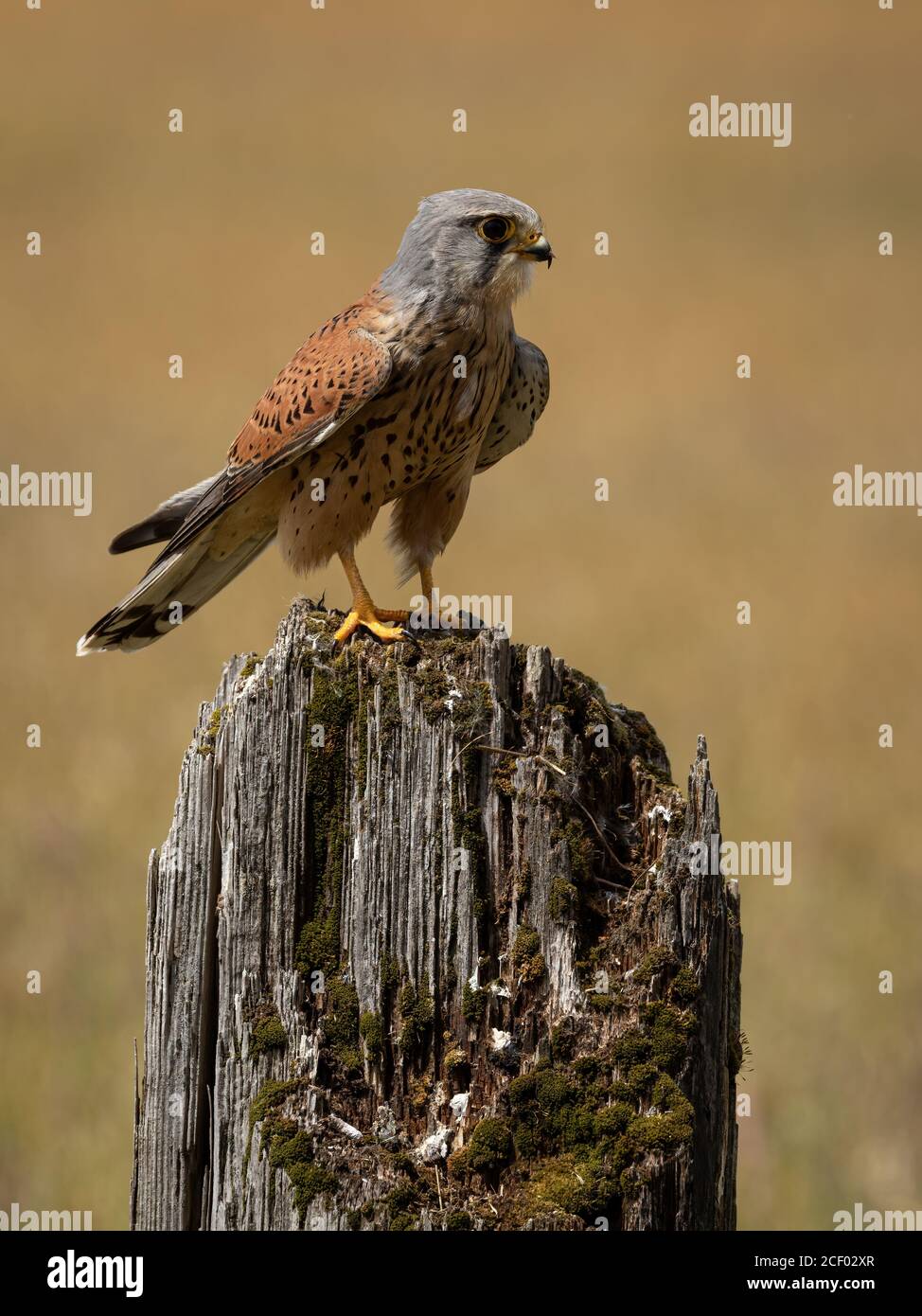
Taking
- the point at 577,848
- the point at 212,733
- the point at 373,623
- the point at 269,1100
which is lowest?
the point at 269,1100

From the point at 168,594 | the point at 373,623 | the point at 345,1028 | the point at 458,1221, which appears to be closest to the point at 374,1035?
the point at 345,1028

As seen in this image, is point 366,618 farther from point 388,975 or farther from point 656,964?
point 656,964

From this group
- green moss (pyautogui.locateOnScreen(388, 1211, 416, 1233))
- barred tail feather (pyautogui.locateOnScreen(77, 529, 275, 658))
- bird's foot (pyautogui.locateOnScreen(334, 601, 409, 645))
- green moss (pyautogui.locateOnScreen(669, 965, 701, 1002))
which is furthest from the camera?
barred tail feather (pyautogui.locateOnScreen(77, 529, 275, 658))

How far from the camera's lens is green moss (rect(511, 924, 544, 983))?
11.1 feet

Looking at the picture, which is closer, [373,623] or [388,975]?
[388,975]

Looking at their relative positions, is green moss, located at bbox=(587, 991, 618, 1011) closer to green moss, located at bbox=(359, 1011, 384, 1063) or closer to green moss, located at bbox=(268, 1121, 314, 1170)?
green moss, located at bbox=(359, 1011, 384, 1063)

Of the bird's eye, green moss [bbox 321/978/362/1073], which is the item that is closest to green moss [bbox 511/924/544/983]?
green moss [bbox 321/978/362/1073]

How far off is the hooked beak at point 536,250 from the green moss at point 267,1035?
2682 millimetres

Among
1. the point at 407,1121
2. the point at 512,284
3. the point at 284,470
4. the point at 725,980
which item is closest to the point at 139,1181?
the point at 407,1121

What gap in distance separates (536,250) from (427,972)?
2.58 m

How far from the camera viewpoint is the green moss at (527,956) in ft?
11.1

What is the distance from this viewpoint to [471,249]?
4980 millimetres

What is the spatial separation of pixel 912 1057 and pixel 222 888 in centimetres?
498

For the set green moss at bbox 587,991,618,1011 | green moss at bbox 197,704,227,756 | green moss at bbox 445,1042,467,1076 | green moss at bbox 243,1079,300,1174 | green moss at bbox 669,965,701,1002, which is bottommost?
green moss at bbox 243,1079,300,1174
